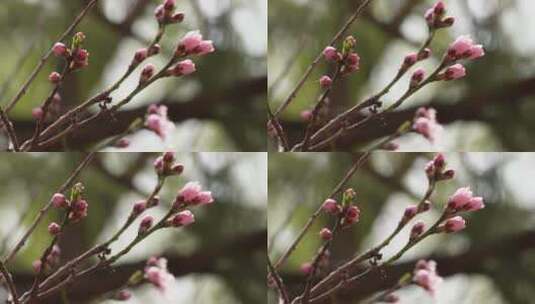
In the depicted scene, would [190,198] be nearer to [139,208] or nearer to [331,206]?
[139,208]

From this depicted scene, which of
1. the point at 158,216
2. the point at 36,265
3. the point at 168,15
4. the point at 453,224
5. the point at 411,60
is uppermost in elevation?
the point at 168,15

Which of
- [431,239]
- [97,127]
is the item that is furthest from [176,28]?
[431,239]

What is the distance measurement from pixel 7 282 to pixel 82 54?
45 cm

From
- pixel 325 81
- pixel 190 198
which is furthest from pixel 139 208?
pixel 325 81

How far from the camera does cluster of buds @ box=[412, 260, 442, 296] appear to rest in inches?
73.4

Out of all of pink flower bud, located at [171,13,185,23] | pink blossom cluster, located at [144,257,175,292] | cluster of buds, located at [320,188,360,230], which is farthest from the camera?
pink blossom cluster, located at [144,257,175,292]

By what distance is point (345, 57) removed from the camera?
1.67 m

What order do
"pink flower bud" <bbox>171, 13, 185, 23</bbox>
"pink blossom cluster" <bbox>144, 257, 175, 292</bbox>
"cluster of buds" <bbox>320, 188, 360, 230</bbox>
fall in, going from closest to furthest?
"cluster of buds" <bbox>320, 188, 360, 230</bbox> < "pink flower bud" <bbox>171, 13, 185, 23</bbox> < "pink blossom cluster" <bbox>144, 257, 175, 292</bbox>

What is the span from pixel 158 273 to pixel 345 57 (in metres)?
0.59

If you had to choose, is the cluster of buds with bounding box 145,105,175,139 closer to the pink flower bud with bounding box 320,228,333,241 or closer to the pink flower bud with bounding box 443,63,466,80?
the pink flower bud with bounding box 320,228,333,241

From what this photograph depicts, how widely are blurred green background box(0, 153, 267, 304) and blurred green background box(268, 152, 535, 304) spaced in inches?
2.5

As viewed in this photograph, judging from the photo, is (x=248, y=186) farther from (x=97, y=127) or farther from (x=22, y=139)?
(x=22, y=139)

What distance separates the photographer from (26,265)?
1830 millimetres

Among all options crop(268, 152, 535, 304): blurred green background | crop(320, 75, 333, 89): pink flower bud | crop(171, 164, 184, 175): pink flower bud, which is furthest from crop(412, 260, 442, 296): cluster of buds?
crop(171, 164, 184, 175): pink flower bud
